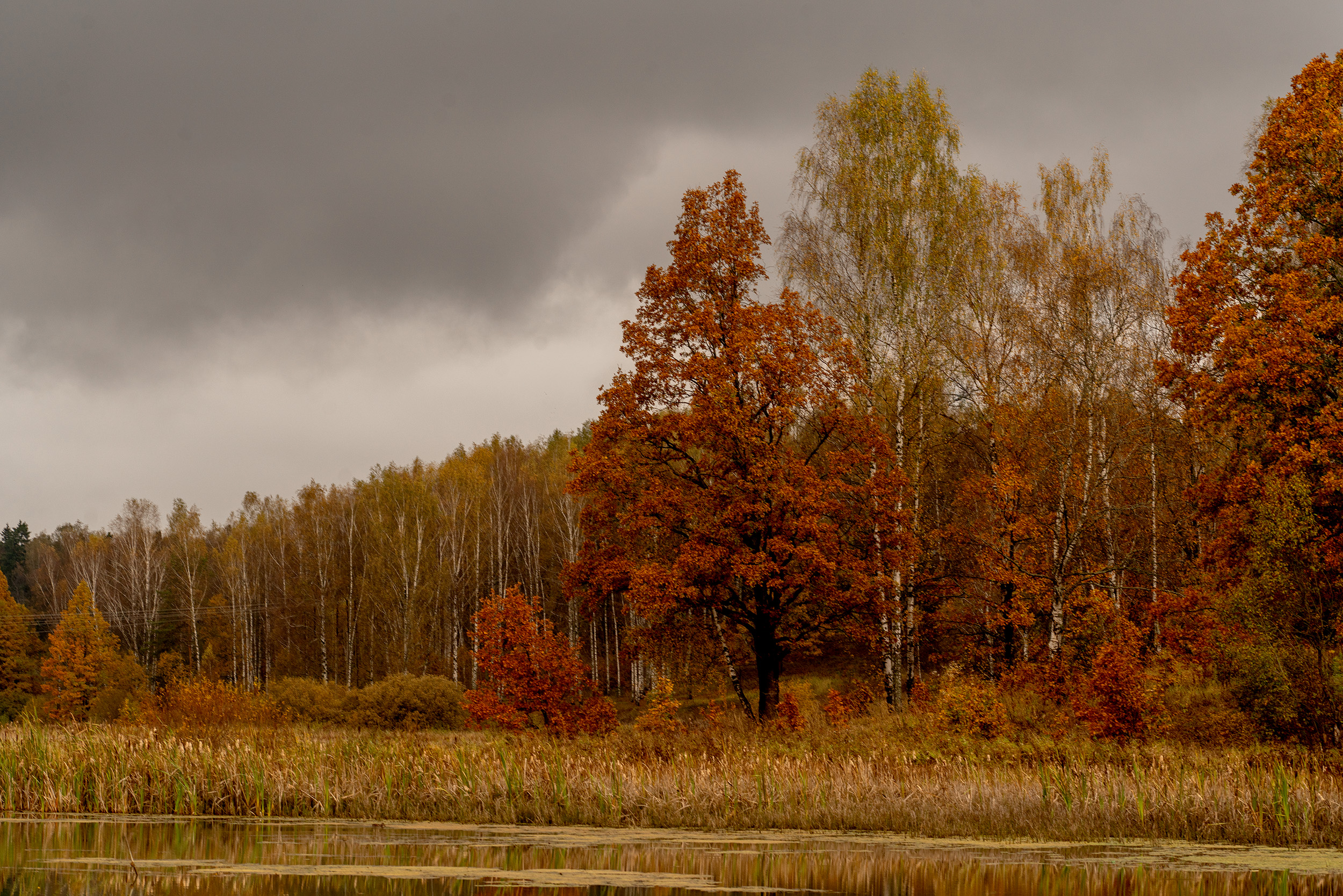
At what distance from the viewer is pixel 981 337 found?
32.7m

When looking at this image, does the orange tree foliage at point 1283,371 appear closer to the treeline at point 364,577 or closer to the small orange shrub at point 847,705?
the small orange shrub at point 847,705

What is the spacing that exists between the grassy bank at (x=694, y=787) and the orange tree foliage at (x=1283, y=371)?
476cm

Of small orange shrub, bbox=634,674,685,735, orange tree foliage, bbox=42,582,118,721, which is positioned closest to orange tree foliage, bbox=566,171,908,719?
small orange shrub, bbox=634,674,685,735

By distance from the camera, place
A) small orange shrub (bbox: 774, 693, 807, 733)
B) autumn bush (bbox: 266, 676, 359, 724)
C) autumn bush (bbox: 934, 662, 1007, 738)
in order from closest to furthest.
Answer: autumn bush (bbox: 934, 662, 1007, 738)
small orange shrub (bbox: 774, 693, 807, 733)
autumn bush (bbox: 266, 676, 359, 724)

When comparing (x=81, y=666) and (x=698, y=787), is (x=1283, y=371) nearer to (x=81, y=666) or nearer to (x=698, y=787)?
(x=698, y=787)

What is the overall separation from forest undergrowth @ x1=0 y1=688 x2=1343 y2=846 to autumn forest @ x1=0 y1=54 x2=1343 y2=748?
239 inches

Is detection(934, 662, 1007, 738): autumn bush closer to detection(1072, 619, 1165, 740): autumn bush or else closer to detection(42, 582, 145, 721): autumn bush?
detection(1072, 619, 1165, 740): autumn bush

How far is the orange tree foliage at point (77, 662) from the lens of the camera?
6003cm

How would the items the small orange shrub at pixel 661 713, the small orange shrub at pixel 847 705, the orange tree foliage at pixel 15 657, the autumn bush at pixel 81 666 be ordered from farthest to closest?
the orange tree foliage at pixel 15 657, the autumn bush at pixel 81 666, the small orange shrub at pixel 847 705, the small orange shrub at pixel 661 713

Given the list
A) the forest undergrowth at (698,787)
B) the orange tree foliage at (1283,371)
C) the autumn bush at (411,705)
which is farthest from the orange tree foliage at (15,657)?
the orange tree foliage at (1283,371)

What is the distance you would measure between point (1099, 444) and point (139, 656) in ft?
212

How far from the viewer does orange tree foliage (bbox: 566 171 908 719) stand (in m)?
26.2

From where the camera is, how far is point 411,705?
136 feet


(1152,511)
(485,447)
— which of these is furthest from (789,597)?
(485,447)
